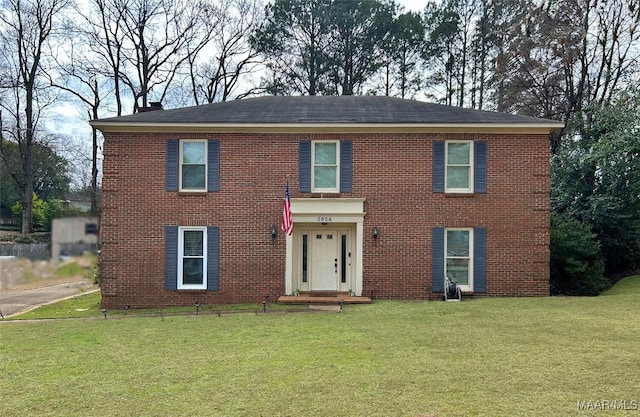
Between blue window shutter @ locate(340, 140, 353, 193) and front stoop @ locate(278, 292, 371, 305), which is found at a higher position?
blue window shutter @ locate(340, 140, 353, 193)

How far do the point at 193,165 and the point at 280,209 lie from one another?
289 cm

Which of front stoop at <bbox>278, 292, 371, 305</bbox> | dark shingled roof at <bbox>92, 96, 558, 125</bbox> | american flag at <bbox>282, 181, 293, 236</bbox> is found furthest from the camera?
dark shingled roof at <bbox>92, 96, 558, 125</bbox>

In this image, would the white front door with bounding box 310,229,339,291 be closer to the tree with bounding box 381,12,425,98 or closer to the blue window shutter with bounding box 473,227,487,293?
the blue window shutter with bounding box 473,227,487,293

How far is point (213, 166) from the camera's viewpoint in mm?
13906

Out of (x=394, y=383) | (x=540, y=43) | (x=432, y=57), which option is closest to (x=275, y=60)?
(x=432, y=57)

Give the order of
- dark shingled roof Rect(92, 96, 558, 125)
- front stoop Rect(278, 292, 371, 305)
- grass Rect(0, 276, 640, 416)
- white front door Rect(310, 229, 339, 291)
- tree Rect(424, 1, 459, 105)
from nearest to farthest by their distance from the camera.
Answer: grass Rect(0, 276, 640, 416) → front stoop Rect(278, 292, 371, 305) → dark shingled roof Rect(92, 96, 558, 125) → white front door Rect(310, 229, 339, 291) → tree Rect(424, 1, 459, 105)

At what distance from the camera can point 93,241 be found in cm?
253

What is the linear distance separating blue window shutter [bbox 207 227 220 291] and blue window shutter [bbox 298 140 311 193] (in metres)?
2.85

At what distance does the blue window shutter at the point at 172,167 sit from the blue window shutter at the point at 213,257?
5.39ft

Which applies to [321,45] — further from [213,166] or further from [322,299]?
[322,299]

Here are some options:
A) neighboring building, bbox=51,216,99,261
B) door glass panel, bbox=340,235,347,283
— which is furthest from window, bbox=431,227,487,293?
neighboring building, bbox=51,216,99,261

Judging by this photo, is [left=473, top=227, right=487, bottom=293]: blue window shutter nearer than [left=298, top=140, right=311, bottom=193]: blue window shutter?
Yes

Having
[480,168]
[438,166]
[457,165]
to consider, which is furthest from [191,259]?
[480,168]

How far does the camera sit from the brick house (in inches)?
541
